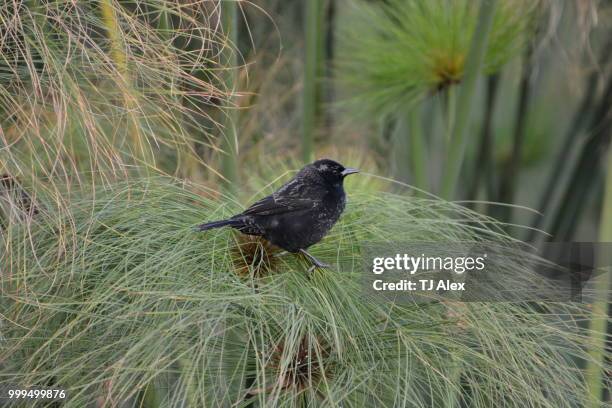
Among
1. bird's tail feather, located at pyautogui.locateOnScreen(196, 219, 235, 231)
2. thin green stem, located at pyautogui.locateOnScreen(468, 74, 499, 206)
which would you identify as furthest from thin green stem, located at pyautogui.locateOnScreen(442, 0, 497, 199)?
thin green stem, located at pyautogui.locateOnScreen(468, 74, 499, 206)

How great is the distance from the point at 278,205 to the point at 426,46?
3.07ft

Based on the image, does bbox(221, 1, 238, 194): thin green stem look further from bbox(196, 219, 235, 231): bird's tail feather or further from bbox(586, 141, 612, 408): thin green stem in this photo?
bbox(586, 141, 612, 408): thin green stem

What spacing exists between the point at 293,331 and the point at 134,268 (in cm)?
29

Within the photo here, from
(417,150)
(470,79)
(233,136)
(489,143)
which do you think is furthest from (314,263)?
(489,143)

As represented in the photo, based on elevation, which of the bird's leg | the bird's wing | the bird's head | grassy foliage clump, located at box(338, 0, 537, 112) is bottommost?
the bird's leg

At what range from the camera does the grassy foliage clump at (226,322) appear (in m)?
1.35

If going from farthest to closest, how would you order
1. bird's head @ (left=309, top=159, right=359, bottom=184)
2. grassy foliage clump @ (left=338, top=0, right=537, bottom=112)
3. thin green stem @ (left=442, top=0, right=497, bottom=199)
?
grassy foliage clump @ (left=338, top=0, right=537, bottom=112)
thin green stem @ (left=442, top=0, right=497, bottom=199)
bird's head @ (left=309, top=159, right=359, bottom=184)

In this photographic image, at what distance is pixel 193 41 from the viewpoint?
216cm

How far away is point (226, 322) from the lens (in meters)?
1.41

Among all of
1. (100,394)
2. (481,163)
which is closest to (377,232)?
(100,394)

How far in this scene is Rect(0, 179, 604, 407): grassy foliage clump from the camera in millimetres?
1346

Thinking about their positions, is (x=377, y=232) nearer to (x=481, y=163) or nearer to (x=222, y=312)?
(x=222, y=312)

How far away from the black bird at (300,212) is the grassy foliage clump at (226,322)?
44 millimetres

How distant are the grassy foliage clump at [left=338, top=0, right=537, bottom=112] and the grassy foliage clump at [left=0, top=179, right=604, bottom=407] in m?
0.80
